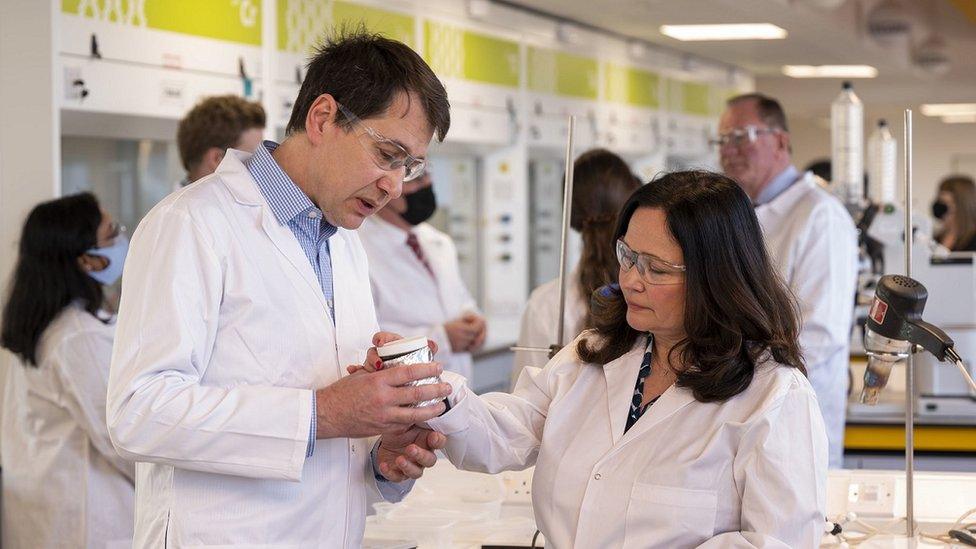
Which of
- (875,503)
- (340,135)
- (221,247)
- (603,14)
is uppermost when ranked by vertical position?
(603,14)

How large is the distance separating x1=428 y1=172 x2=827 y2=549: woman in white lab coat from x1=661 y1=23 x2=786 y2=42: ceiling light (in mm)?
6366

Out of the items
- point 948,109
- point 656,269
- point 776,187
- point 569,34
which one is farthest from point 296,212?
point 948,109

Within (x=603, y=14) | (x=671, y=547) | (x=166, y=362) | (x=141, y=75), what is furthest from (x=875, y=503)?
(x=603, y=14)

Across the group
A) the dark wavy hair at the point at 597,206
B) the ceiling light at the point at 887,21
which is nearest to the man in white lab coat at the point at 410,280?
the dark wavy hair at the point at 597,206

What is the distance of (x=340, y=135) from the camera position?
1979mm

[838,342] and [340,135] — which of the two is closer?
[340,135]

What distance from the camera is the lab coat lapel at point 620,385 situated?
2.14 metres

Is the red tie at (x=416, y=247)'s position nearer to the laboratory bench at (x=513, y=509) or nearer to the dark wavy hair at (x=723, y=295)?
the laboratory bench at (x=513, y=509)

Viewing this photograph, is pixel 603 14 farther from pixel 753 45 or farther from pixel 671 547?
pixel 671 547

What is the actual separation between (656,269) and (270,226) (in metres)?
0.67

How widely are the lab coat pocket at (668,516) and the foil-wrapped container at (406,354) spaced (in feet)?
1.32

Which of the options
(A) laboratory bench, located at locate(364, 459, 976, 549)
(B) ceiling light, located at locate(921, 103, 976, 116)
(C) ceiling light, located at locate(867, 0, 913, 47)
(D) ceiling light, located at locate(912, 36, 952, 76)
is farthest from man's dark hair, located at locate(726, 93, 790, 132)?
(B) ceiling light, located at locate(921, 103, 976, 116)

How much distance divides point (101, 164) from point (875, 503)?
3223 millimetres

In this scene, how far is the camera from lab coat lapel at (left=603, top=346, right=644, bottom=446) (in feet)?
7.02
